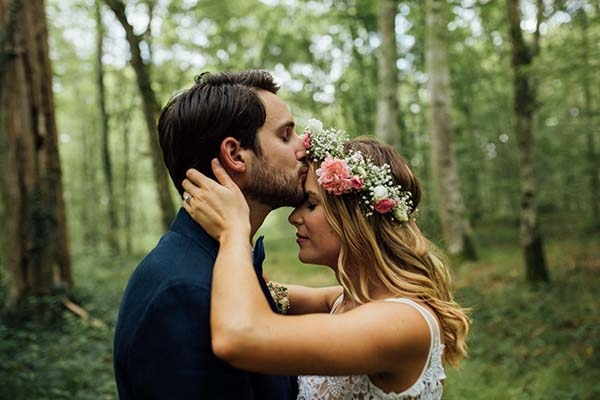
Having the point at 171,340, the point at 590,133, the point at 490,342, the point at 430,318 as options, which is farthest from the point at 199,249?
the point at 590,133

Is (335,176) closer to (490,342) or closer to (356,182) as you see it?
(356,182)

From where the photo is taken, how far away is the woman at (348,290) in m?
1.89

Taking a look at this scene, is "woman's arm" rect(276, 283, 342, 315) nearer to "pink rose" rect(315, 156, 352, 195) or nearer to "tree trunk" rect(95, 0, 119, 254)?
"pink rose" rect(315, 156, 352, 195)

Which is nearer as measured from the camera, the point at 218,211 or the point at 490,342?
the point at 218,211

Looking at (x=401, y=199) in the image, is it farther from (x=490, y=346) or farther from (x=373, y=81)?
(x=373, y=81)

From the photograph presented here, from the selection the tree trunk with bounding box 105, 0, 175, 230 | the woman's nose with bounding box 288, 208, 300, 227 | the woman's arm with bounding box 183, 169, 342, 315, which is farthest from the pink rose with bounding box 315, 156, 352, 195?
the tree trunk with bounding box 105, 0, 175, 230

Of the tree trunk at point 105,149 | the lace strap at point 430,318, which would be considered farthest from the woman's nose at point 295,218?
the tree trunk at point 105,149

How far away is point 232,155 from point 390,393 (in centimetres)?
120

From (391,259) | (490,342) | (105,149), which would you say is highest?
(105,149)

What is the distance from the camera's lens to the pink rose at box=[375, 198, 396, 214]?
271 cm

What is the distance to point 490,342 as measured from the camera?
8.38 meters

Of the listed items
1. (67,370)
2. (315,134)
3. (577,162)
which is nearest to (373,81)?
(577,162)

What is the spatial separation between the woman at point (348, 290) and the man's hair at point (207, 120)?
0.11 m

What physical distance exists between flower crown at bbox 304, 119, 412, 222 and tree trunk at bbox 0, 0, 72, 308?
21.0ft
